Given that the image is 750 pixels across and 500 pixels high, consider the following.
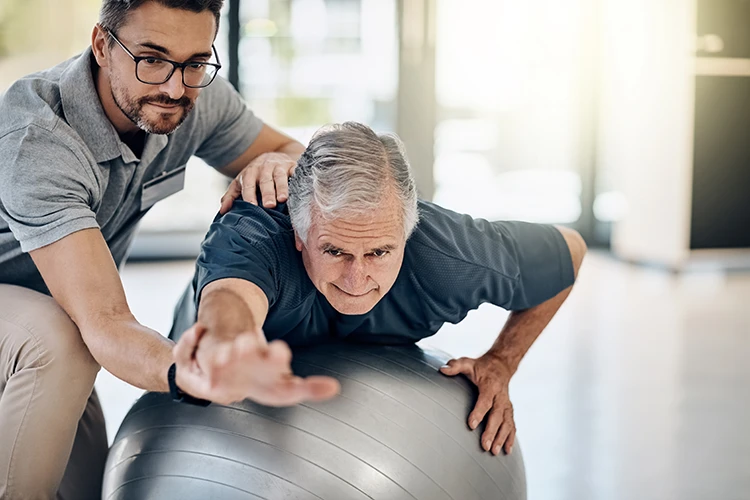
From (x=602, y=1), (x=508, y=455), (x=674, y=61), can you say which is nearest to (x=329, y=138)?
(x=508, y=455)

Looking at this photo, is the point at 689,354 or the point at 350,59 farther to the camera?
the point at 350,59

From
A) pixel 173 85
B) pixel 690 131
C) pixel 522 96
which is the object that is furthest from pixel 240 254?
pixel 522 96

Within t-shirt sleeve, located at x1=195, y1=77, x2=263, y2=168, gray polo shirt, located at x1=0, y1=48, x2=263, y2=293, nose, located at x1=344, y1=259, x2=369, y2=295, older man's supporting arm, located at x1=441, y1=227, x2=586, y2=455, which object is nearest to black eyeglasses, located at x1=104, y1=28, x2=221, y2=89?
gray polo shirt, located at x1=0, y1=48, x2=263, y2=293

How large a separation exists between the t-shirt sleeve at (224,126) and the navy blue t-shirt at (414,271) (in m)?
0.43

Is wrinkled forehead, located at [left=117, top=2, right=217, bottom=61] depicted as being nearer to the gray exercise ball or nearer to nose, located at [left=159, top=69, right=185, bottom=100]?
nose, located at [left=159, top=69, right=185, bottom=100]

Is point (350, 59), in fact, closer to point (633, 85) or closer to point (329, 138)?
point (633, 85)

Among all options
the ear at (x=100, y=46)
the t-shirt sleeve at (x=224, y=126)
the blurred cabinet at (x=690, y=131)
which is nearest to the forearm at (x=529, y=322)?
the t-shirt sleeve at (x=224, y=126)

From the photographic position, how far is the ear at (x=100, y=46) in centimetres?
170

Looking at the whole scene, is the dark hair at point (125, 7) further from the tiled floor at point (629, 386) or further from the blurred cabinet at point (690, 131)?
the blurred cabinet at point (690, 131)

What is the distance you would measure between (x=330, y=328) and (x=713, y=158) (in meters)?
4.25

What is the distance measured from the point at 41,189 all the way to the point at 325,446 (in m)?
0.66

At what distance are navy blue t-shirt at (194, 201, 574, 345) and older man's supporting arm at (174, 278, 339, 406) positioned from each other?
0.19 m

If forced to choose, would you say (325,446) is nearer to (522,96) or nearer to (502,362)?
(502,362)

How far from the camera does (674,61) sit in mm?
5262
